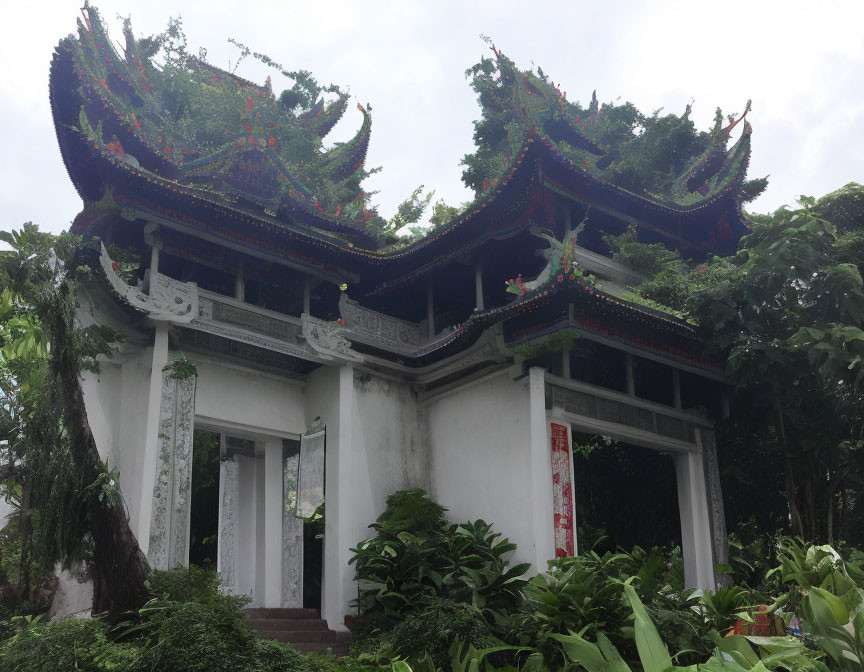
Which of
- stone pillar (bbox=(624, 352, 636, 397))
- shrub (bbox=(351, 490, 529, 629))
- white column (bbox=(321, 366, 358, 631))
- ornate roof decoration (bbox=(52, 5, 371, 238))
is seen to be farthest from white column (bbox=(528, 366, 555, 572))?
Answer: ornate roof decoration (bbox=(52, 5, 371, 238))

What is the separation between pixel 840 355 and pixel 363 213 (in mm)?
7320

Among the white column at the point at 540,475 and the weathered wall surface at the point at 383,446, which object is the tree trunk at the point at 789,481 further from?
the weathered wall surface at the point at 383,446

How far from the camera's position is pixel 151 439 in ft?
36.0

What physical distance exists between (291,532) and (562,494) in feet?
13.1

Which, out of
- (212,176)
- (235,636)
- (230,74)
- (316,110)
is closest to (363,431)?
(212,176)

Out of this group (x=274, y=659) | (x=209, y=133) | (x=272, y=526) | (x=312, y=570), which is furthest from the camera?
(x=312, y=570)

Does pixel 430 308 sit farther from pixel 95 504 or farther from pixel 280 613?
pixel 95 504

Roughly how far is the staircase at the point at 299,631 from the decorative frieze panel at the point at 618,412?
4.10m

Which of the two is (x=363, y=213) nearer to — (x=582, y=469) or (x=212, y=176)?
(x=212, y=176)

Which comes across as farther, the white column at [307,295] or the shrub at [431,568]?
the white column at [307,295]

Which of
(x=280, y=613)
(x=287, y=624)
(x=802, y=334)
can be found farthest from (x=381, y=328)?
(x=802, y=334)

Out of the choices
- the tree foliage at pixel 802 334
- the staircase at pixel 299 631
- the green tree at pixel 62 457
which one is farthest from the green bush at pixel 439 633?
the tree foliage at pixel 802 334

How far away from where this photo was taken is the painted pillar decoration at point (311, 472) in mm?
12570

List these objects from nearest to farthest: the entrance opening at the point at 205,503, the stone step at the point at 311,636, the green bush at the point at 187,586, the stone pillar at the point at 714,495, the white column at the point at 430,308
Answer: the green bush at the point at 187,586
the stone step at the point at 311,636
the stone pillar at the point at 714,495
the white column at the point at 430,308
the entrance opening at the point at 205,503
